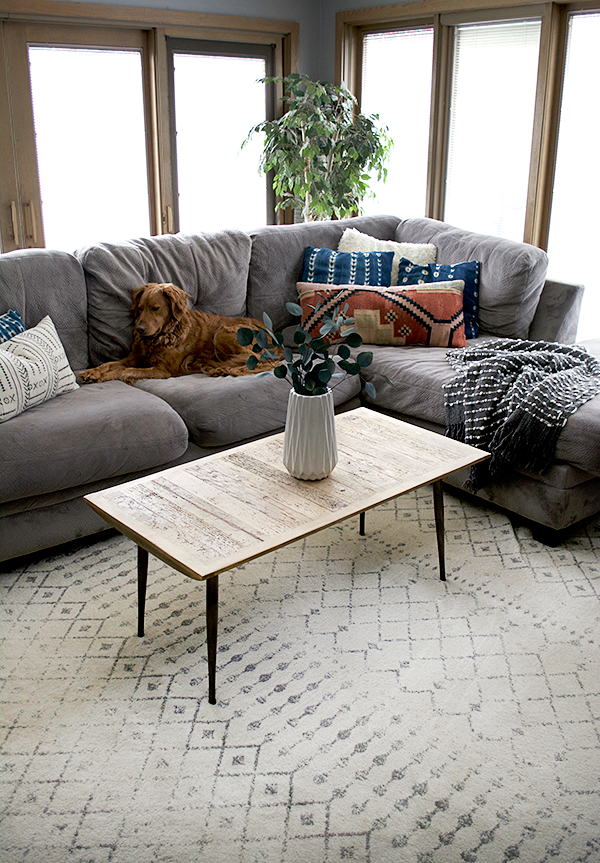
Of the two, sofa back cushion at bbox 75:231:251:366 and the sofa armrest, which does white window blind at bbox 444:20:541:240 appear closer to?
the sofa armrest

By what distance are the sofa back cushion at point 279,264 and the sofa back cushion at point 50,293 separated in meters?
0.81

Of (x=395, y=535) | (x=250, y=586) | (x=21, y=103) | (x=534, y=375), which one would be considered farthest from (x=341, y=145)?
(x=250, y=586)

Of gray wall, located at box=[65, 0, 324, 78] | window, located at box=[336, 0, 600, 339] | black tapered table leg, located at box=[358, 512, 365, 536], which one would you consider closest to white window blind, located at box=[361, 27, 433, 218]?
window, located at box=[336, 0, 600, 339]

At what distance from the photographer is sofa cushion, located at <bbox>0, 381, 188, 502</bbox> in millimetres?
2381

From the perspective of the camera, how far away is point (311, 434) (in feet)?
6.91

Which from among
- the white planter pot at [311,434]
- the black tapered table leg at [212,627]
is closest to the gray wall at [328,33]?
the white planter pot at [311,434]

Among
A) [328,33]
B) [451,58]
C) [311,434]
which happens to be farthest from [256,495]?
[328,33]

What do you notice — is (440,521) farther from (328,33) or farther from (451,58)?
(328,33)

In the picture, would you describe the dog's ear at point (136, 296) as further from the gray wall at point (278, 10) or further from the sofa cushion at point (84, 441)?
the gray wall at point (278, 10)

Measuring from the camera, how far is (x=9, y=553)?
244 centimetres

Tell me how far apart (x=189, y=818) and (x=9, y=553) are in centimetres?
115

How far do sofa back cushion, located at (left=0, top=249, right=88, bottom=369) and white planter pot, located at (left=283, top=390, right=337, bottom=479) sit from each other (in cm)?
133

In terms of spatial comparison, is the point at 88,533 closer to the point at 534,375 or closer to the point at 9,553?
the point at 9,553

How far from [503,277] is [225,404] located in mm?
1408
